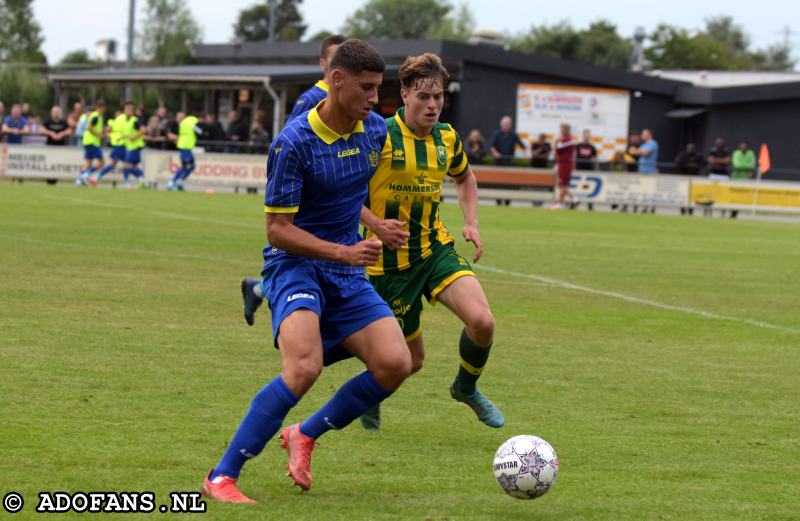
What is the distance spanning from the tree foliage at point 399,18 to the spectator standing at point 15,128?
114 meters

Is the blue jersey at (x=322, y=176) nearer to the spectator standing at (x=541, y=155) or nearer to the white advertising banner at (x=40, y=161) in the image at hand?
the spectator standing at (x=541, y=155)

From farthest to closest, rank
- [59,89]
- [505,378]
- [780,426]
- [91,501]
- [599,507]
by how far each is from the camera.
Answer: [59,89] → [505,378] → [780,426] → [599,507] → [91,501]

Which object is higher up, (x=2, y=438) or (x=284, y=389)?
(x=284, y=389)

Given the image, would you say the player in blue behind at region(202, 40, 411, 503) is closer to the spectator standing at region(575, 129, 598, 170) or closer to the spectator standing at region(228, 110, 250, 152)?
the spectator standing at region(575, 129, 598, 170)

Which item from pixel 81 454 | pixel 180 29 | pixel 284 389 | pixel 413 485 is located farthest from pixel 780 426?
pixel 180 29

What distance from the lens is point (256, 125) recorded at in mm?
38344

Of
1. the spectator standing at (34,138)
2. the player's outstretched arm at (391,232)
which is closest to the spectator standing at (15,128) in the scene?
the spectator standing at (34,138)

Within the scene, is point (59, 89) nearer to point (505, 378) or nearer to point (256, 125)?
point (256, 125)

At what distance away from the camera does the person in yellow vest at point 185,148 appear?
32.7m

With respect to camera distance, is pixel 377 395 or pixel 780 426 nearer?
pixel 377 395

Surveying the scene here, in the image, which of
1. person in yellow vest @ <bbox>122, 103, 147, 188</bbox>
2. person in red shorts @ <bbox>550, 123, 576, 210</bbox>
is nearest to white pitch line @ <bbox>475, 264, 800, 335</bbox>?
person in red shorts @ <bbox>550, 123, 576, 210</bbox>

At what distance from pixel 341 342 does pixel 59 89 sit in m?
54.0

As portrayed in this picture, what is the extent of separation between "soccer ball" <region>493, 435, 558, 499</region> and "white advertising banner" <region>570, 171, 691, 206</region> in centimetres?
2995

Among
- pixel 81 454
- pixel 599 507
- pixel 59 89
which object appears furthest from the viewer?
pixel 59 89
